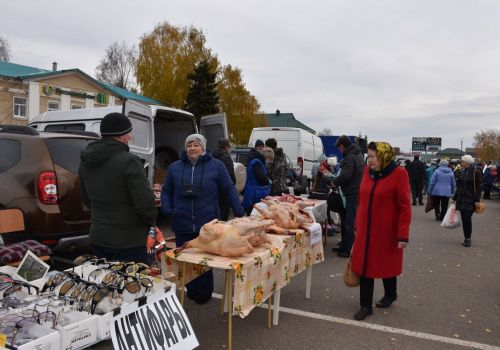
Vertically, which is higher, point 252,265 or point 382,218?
point 382,218

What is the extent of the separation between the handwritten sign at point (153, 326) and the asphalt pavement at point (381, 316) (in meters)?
1.07

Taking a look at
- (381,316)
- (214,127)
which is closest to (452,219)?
(381,316)

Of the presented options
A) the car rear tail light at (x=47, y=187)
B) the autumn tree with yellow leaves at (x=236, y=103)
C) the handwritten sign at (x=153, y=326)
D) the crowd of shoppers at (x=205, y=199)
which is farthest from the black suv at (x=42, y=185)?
the autumn tree with yellow leaves at (x=236, y=103)

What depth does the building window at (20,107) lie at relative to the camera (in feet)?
102

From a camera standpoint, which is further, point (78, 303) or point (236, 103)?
point (236, 103)

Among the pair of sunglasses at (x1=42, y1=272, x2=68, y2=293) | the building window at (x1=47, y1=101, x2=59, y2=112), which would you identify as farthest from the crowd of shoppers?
the building window at (x1=47, y1=101, x2=59, y2=112)

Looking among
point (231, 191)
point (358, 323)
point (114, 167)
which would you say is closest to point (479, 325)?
point (358, 323)

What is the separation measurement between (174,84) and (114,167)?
32103 millimetres

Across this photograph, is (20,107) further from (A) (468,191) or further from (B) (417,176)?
(A) (468,191)

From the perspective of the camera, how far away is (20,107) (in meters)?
A: 31.2

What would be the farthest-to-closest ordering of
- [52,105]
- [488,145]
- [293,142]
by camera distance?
1. [488,145]
2. [52,105]
3. [293,142]

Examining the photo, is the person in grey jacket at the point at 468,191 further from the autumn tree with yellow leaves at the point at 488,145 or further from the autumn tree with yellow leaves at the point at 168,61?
the autumn tree with yellow leaves at the point at 488,145

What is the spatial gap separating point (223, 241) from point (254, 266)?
0.31m

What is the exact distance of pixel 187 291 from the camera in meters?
4.54
